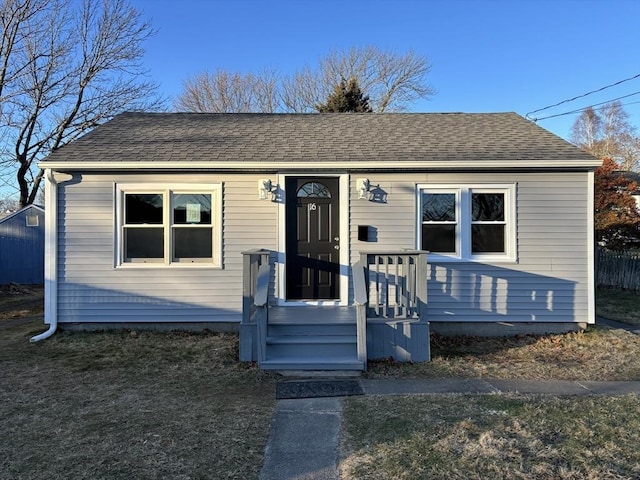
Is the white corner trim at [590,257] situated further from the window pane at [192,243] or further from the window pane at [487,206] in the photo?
the window pane at [192,243]

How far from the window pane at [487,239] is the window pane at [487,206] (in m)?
0.15

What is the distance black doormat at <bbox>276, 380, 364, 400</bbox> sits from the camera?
4734mm

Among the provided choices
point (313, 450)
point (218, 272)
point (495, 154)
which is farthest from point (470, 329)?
point (313, 450)

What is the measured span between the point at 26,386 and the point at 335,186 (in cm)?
499

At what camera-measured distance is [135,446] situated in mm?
3535

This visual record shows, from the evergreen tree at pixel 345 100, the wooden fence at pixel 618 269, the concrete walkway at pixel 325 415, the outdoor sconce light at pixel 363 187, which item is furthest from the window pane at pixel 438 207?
the evergreen tree at pixel 345 100

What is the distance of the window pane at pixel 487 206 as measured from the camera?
749 centimetres

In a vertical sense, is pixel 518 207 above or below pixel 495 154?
below

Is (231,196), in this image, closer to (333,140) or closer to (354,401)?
(333,140)

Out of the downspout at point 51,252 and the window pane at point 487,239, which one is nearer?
the downspout at point 51,252

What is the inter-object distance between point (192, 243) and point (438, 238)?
4.06 meters

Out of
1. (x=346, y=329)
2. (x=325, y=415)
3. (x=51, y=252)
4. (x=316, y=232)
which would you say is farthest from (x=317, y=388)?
(x=51, y=252)

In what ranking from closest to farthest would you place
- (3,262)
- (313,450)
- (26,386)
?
(313,450) < (26,386) < (3,262)

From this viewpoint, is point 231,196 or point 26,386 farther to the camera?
point 231,196
